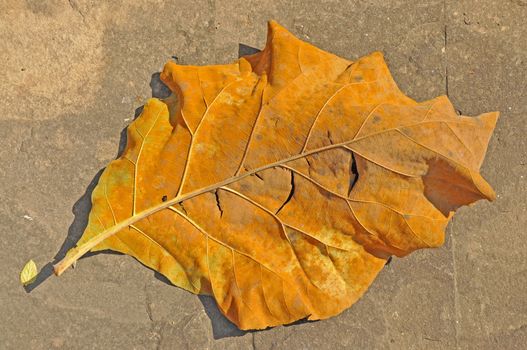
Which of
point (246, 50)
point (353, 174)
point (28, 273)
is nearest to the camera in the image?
point (353, 174)

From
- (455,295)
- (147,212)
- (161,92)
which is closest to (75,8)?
(161,92)

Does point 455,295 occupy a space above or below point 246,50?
below

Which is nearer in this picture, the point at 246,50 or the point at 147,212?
the point at 147,212

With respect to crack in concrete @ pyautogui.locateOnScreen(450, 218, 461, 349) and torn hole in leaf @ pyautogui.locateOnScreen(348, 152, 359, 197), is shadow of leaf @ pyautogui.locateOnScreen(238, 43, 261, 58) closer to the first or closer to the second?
torn hole in leaf @ pyautogui.locateOnScreen(348, 152, 359, 197)

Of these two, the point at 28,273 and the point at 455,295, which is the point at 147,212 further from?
the point at 455,295

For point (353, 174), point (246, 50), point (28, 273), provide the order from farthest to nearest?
1. point (246, 50)
2. point (28, 273)
3. point (353, 174)

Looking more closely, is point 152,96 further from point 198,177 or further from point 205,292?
point 205,292

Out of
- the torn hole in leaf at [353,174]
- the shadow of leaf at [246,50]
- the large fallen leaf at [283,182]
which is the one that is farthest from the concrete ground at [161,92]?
the torn hole in leaf at [353,174]
